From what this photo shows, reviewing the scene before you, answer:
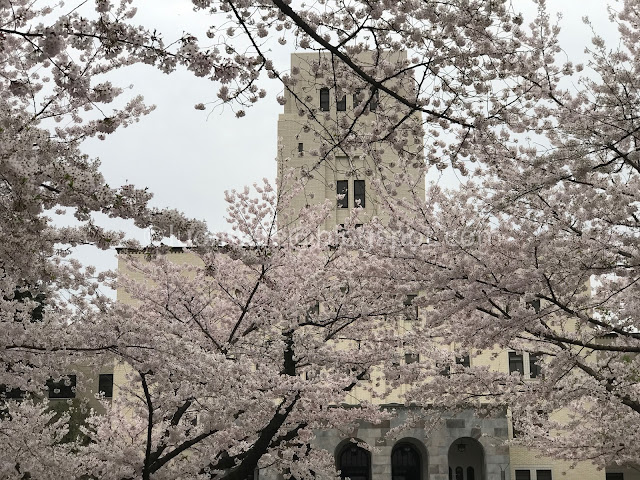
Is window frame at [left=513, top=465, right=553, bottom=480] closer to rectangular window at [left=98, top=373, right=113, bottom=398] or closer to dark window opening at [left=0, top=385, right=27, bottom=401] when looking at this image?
rectangular window at [left=98, top=373, right=113, bottom=398]

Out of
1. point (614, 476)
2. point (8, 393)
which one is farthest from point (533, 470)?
point (8, 393)

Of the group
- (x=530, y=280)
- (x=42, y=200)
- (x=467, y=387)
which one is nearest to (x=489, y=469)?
(x=467, y=387)

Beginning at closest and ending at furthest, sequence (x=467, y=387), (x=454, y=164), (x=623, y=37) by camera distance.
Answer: (x=454, y=164), (x=623, y=37), (x=467, y=387)

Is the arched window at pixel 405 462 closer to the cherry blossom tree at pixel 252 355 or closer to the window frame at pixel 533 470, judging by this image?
the window frame at pixel 533 470

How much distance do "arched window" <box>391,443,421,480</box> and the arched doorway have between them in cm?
169

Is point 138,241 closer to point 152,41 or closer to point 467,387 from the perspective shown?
point 152,41

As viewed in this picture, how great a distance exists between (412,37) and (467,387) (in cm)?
1104

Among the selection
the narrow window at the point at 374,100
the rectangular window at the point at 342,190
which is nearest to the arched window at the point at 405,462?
the rectangular window at the point at 342,190

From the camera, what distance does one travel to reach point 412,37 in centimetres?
737

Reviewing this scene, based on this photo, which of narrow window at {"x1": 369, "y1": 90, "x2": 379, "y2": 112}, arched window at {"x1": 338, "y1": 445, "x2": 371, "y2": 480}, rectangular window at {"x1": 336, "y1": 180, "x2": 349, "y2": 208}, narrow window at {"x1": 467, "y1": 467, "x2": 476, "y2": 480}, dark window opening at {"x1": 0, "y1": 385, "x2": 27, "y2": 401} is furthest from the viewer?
rectangular window at {"x1": 336, "y1": 180, "x2": 349, "y2": 208}

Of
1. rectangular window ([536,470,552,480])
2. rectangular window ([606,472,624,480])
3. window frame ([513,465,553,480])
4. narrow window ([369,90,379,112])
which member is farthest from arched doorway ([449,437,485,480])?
narrow window ([369,90,379,112])

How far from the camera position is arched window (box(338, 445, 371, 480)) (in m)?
34.7

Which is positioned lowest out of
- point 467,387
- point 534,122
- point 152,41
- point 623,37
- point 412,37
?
point 467,387

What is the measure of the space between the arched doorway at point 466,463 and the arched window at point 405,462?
1.69 m
